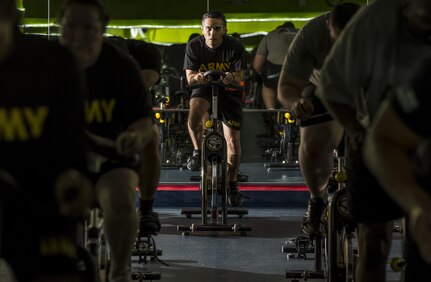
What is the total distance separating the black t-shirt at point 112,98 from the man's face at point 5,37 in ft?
4.46

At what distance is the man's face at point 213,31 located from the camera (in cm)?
859

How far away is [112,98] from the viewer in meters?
→ 4.25

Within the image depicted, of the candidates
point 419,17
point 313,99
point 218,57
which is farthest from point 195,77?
point 419,17

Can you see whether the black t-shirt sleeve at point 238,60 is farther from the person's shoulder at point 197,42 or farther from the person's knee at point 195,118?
the person's knee at point 195,118

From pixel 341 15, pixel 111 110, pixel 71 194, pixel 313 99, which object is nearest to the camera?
pixel 71 194

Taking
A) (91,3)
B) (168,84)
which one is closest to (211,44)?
(168,84)

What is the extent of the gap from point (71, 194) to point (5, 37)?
451 millimetres

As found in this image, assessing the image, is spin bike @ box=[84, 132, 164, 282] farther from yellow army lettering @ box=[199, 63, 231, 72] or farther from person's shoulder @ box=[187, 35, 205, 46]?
person's shoulder @ box=[187, 35, 205, 46]

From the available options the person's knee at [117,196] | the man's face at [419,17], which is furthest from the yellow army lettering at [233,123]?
the man's face at [419,17]

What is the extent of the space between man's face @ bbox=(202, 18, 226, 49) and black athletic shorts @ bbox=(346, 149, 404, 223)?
4719mm

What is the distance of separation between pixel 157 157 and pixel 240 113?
10.5 feet

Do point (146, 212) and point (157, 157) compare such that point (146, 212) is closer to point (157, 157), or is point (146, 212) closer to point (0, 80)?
point (157, 157)

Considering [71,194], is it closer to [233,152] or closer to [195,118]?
[195,118]

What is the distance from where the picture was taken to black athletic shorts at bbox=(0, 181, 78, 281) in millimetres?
2801
